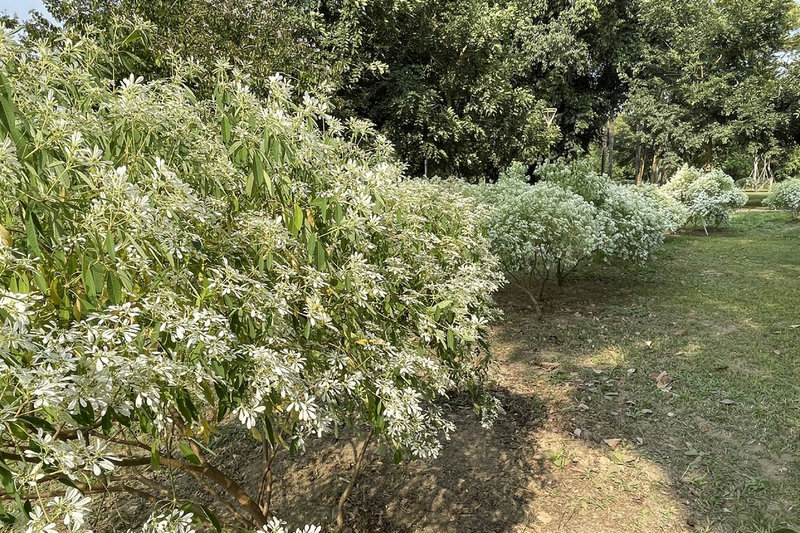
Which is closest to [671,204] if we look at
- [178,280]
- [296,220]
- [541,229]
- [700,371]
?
[541,229]

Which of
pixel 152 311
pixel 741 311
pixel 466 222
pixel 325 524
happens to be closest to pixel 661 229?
pixel 741 311

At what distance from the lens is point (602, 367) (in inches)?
202

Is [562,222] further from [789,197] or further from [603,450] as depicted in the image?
[789,197]

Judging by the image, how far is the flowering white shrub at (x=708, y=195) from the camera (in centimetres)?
1338

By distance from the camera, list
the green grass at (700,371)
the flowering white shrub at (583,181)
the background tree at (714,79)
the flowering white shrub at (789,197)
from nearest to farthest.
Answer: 1. the green grass at (700,371)
2. the flowering white shrub at (583,181)
3. the flowering white shrub at (789,197)
4. the background tree at (714,79)

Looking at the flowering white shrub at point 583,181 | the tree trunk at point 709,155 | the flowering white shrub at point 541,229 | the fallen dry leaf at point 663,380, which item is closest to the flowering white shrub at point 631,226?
the flowering white shrub at point 583,181

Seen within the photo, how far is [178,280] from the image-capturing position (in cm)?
122

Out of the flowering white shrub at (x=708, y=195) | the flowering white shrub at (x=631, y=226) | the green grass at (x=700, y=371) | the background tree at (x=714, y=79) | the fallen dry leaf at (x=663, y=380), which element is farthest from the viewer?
the background tree at (x=714, y=79)

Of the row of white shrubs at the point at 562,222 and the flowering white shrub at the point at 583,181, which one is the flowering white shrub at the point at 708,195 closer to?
the row of white shrubs at the point at 562,222

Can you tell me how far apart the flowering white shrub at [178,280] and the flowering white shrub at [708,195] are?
14.1m

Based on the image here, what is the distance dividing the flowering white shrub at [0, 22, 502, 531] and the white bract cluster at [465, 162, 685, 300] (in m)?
4.02

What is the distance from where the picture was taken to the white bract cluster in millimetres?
6207

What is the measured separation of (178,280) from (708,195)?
15691mm

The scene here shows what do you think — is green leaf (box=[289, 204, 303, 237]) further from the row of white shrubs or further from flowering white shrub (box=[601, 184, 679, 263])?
flowering white shrub (box=[601, 184, 679, 263])
